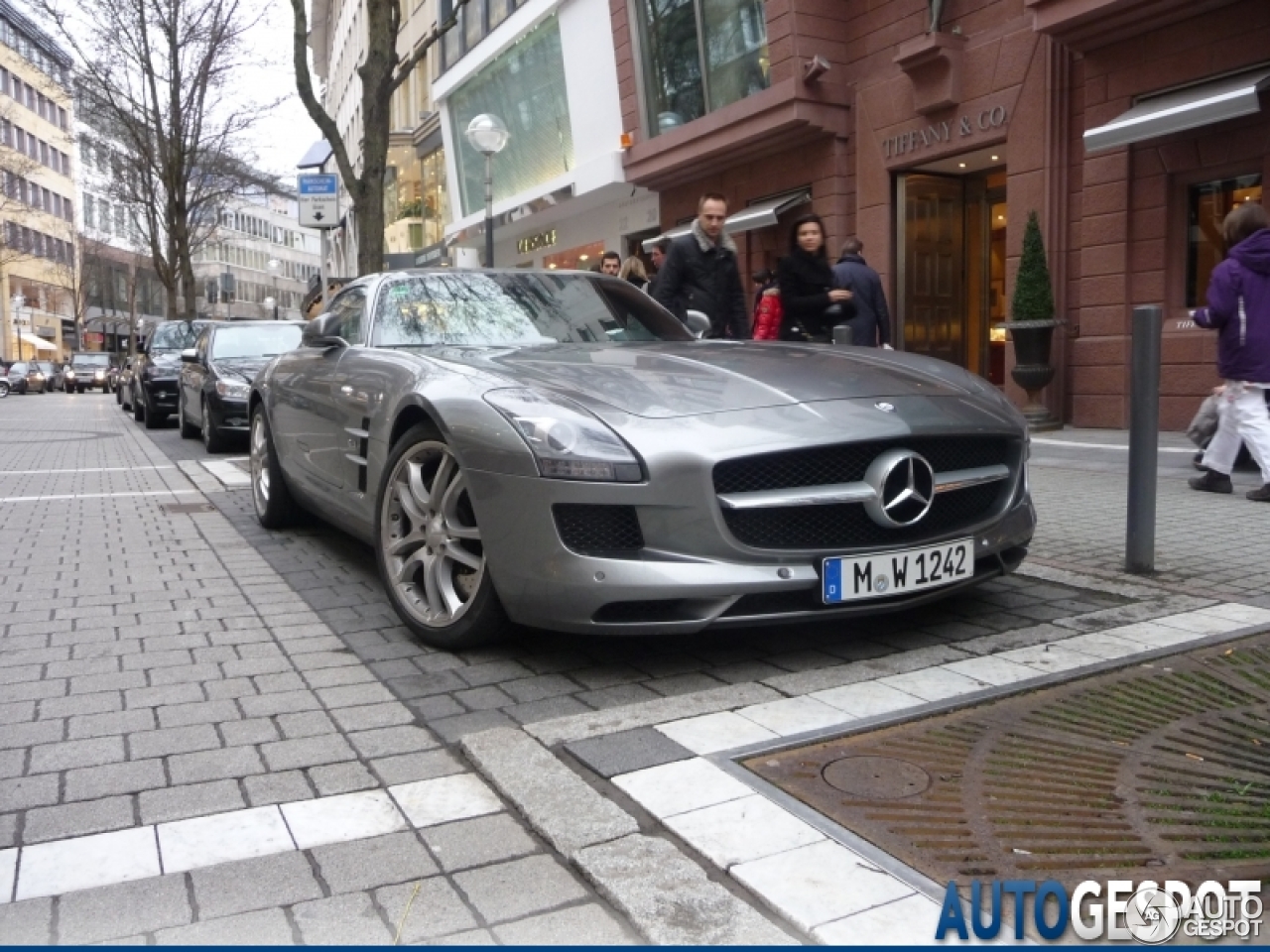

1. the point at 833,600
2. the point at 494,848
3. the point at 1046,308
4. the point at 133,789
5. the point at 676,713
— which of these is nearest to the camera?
the point at 494,848

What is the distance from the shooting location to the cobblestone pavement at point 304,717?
7.41 feet

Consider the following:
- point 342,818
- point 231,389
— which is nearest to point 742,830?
point 342,818

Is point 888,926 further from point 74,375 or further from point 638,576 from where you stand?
point 74,375

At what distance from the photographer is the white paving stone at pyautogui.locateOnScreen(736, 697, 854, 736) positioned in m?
3.10

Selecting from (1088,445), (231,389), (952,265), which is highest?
(952,265)

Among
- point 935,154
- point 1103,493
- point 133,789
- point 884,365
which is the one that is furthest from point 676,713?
point 935,154

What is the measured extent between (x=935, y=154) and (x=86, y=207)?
237 feet

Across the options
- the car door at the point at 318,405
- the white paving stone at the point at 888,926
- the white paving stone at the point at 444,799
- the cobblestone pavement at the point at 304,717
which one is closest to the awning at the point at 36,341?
the cobblestone pavement at the point at 304,717

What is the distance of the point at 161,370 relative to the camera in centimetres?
1712

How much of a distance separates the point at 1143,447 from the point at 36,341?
243 feet

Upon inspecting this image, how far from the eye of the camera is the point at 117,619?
15.1 ft

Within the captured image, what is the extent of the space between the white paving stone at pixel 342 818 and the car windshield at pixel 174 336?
54.0 ft

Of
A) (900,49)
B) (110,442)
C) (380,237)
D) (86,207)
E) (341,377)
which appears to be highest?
(86,207)

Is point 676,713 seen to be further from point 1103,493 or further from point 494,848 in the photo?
point 1103,493
